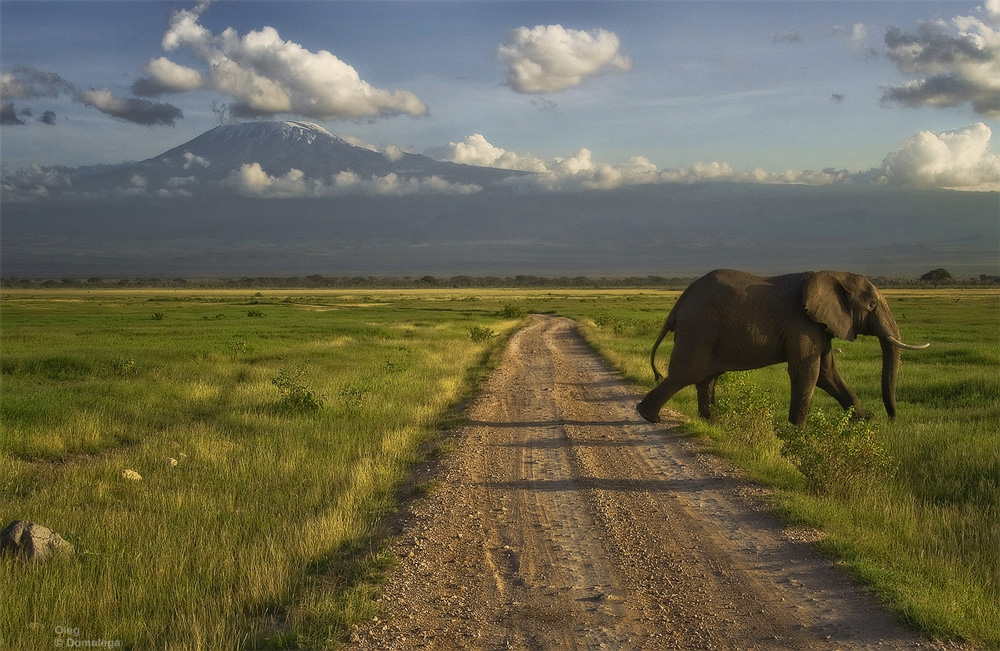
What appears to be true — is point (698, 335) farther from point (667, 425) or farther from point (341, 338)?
point (341, 338)

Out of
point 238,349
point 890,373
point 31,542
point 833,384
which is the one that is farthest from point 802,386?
point 238,349

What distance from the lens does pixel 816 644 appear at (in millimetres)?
4922

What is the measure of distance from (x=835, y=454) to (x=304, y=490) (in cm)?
691

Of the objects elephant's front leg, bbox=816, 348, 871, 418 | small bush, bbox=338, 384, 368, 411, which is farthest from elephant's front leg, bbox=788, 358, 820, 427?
small bush, bbox=338, 384, 368, 411

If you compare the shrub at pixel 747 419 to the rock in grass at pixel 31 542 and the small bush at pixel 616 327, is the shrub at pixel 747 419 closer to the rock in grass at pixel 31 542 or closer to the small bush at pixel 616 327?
the rock in grass at pixel 31 542

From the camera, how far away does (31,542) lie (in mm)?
6668

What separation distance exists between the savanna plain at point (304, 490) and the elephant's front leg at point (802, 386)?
0.48 meters

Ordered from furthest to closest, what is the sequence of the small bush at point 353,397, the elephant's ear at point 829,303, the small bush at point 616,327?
1. the small bush at point 616,327
2. the small bush at point 353,397
3. the elephant's ear at point 829,303

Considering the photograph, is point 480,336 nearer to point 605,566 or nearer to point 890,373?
point 890,373

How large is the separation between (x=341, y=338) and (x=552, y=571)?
31443mm

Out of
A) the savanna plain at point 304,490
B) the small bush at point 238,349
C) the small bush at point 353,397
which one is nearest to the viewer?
the savanna plain at point 304,490

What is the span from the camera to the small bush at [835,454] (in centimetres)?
876

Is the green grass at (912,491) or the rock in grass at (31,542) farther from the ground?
the green grass at (912,491)

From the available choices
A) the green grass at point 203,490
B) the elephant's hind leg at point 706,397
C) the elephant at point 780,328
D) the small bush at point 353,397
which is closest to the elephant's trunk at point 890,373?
the elephant at point 780,328
